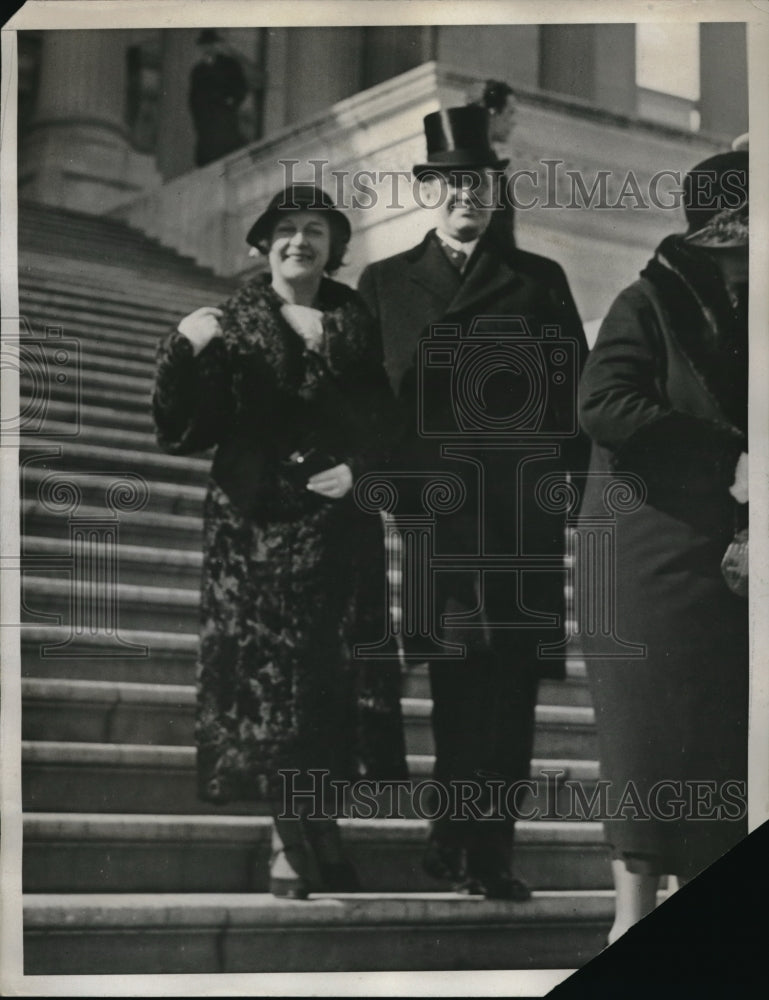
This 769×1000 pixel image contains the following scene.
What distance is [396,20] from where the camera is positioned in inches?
206

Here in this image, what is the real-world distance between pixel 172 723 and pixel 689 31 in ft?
9.44

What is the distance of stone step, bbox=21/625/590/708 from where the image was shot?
5.09 m

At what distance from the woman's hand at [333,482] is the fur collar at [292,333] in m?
0.30

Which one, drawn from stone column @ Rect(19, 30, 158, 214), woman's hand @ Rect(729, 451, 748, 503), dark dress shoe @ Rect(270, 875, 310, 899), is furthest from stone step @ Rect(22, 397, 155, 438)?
woman's hand @ Rect(729, 451, 748, 503)

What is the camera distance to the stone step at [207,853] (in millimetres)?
5000

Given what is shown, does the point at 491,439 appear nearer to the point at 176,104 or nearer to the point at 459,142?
the point at 459,142

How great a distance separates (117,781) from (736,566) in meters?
2.13

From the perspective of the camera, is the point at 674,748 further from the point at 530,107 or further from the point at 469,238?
the point at 530,107

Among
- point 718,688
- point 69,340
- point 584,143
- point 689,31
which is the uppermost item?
point 689,31

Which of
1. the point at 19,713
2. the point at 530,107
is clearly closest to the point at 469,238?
the point at 530,107

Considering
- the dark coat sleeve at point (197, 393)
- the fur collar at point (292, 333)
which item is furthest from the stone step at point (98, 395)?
the fur collar at point (292, 333)

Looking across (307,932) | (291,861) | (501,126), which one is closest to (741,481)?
(501,126)

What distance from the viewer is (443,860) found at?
508 centimetres

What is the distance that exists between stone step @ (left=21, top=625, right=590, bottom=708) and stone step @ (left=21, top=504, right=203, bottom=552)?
0.98ft
